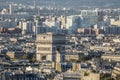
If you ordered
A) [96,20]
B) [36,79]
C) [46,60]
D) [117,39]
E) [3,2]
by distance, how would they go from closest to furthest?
1. [36,79]
2. [46,60]
3. [117,39]
4. [96,20]
5. [3,2]

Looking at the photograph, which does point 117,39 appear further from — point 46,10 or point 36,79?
point 46,10

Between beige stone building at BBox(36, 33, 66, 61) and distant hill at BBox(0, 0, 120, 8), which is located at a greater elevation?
beige stone building at BBox(36, 33, 66, 61)

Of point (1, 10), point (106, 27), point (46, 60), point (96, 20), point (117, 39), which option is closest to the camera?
point (46, 60)

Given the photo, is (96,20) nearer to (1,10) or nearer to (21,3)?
(1,10)

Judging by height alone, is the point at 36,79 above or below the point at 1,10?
above

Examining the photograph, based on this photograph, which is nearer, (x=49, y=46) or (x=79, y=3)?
(x=49, y=46)

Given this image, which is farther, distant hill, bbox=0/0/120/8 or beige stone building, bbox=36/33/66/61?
distant hill, bbox=0/0/120/8

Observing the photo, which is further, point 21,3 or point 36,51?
point 21,3

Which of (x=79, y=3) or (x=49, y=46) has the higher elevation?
(x=49, y=46)

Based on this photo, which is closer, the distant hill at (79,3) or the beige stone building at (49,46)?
the beige stone building at (49,46)

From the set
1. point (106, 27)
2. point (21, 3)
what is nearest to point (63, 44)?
point (106, 27)

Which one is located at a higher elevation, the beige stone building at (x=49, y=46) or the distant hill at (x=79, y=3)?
the beige stone building at (x=49, y=46)
